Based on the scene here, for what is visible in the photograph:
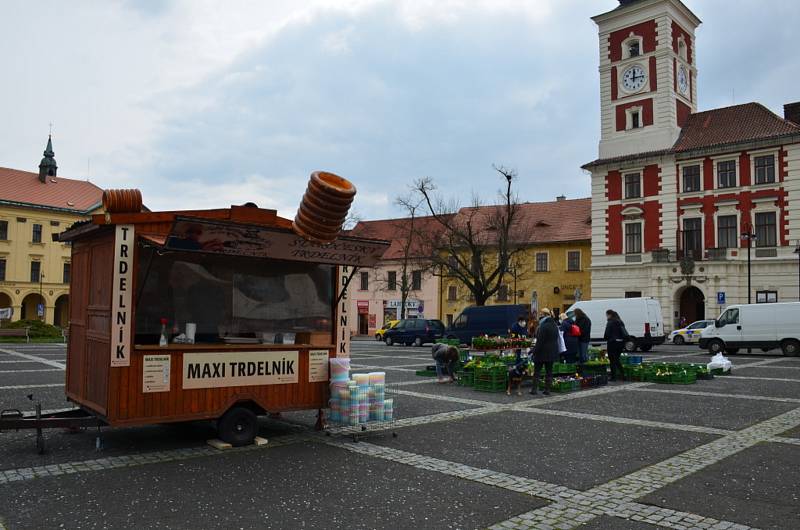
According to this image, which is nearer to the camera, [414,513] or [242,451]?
[414,513]

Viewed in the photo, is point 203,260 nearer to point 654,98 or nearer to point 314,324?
point 314,324

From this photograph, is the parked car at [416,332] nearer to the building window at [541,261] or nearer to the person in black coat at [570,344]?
A: the building window at [541,261]

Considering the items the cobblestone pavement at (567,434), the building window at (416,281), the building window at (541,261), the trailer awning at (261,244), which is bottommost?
the cobblestone pavement at (567,434)

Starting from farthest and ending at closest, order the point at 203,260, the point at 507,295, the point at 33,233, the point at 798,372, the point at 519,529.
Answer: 1. the point at 33,233
2. the point at 507,295
3. the point at 798,372
4. the point at 203,260
5. the point at 519,529

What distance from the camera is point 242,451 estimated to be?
824 centimetres

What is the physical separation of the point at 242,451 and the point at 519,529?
4076 millimetres

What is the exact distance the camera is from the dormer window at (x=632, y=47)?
47562mm

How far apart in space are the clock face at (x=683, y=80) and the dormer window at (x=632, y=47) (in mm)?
3338

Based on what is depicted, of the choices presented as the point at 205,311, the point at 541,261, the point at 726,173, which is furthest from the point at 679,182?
the point at 205,311

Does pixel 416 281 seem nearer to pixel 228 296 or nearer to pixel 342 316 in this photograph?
pixel 342 316

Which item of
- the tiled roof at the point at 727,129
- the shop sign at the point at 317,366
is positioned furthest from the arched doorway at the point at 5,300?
the shop sign at the point at 317,366

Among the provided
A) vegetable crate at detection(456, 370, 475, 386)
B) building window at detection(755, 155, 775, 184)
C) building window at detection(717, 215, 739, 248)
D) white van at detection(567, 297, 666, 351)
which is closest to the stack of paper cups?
vegetable crate at detection(456, 370, 475, 386)

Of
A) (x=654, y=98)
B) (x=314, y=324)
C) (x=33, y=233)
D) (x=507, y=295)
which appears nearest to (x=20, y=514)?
(x=314, y=324)

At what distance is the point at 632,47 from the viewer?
48.1 m
